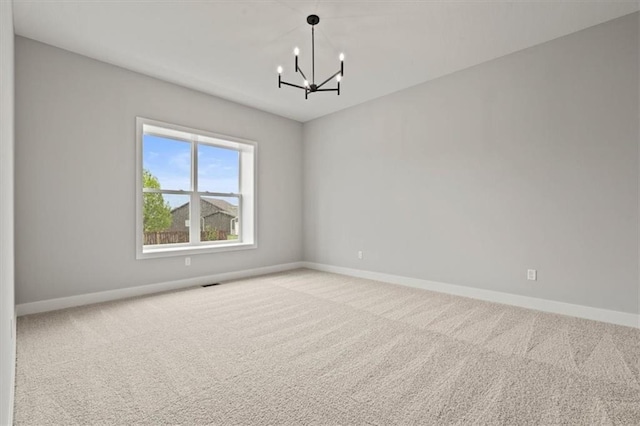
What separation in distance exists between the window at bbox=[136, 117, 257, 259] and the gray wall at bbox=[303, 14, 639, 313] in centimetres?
192

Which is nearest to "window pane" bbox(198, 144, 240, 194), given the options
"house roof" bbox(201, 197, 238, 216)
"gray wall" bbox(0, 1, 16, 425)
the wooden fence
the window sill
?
"house roof" bbox(201, 197, 238, 216)

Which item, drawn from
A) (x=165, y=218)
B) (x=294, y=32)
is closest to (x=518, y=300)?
(x=294, y=32)

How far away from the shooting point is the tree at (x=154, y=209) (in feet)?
13.8

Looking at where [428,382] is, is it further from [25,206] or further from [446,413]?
[25,206]

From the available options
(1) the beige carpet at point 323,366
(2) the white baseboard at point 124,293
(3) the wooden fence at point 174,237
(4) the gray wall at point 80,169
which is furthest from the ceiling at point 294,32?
(1) the beige carpet at point 323,366

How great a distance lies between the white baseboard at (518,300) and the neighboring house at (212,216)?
2324mm

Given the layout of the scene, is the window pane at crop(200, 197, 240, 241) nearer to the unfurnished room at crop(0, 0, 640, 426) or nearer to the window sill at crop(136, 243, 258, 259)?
the unfurnished room at crop(0, 0, 640, 426)

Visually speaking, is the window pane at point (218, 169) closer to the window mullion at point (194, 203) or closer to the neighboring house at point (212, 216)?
the window mullion at point (194, 203)

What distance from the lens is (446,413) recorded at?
163cm

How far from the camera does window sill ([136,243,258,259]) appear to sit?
4044mm

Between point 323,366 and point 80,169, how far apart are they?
11.4ft

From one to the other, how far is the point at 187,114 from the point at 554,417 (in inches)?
194

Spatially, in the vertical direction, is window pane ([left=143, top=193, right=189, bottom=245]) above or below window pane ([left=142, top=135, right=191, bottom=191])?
below

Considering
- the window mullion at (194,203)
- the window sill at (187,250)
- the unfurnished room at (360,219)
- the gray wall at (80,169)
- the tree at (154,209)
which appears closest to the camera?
the unfurnished room at (360,219)
